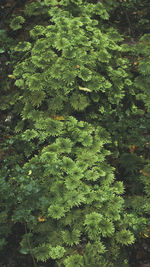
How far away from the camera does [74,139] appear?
115 inches

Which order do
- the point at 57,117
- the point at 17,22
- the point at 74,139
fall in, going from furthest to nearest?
the point at 17,22 → the point at 57,117 → the point at 74,139

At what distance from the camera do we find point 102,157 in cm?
287

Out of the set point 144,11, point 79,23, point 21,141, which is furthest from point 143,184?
point 144,11

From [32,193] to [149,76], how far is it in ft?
8.84

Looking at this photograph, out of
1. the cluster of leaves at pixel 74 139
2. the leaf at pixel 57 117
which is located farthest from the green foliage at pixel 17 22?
the leaf at pixel 57 117

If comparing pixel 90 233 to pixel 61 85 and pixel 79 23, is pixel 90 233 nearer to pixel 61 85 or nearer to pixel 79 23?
pixel 61 85

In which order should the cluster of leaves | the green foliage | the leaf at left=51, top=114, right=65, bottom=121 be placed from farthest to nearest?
the green foliage
the leaf at left=51, top=114, right=65, bottom=121
the cluster of leaves

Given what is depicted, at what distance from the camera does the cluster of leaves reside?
228cm

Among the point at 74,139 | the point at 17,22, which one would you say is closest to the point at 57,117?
the point at 74,139

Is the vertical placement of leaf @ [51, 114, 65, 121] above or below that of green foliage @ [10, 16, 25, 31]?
below

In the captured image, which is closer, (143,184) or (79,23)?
(143,184)

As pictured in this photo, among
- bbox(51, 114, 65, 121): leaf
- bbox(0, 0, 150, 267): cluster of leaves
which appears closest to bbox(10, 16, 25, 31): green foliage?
bbox(0, 0, 150, 267): cluster of leaves

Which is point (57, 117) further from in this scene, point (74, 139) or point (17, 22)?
point (17, 22)

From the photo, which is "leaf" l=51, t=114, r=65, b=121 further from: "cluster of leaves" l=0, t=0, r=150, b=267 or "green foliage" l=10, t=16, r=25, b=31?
"green foliage" l=10, t=16, r=25, b=31
